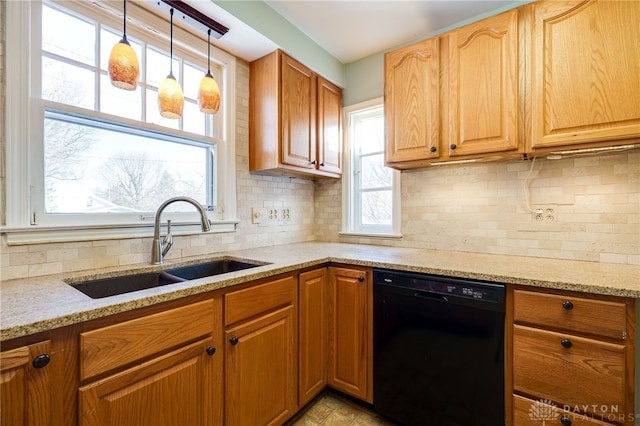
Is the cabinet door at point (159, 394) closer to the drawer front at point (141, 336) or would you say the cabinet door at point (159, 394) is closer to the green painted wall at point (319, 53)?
the drawer front at point (141, 336)

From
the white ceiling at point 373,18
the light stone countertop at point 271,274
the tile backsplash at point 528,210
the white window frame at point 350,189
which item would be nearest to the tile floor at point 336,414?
the light stone countertop at point 271,274

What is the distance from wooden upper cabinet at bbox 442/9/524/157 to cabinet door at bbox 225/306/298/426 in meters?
1.48

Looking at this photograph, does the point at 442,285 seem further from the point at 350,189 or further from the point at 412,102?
the point at 350,189

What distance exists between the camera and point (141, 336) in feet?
3.29

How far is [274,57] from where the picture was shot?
2.05m

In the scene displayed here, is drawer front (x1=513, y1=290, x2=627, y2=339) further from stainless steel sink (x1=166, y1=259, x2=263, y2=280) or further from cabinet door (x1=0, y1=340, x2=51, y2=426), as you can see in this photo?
cabinet door (x1=0, y1=340, x2=51, y2=426)

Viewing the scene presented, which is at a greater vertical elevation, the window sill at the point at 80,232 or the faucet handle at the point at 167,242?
the window sill at the point at 80,232

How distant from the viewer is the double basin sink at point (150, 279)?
A: 52.4 inches

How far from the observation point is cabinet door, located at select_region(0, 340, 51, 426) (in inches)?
29.3

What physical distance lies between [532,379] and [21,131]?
248 centimetres

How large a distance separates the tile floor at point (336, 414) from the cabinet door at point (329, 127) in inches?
66.8

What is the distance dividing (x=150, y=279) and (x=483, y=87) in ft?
7.11

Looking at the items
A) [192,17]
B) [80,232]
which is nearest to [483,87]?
[192,17]

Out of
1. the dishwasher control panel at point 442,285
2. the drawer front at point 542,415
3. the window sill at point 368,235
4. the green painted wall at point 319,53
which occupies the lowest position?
the drawer front at point 542,415
